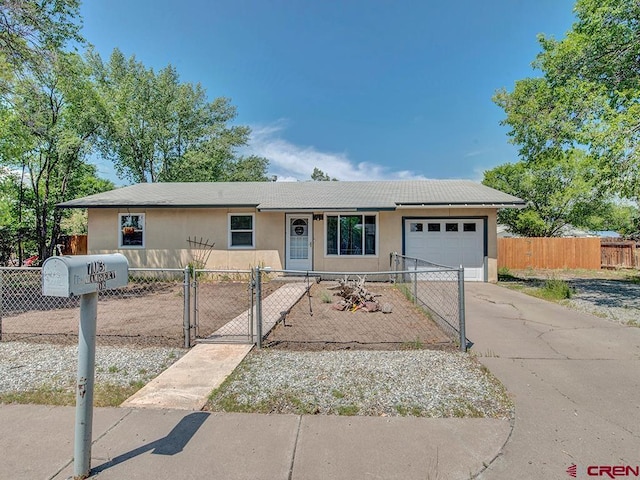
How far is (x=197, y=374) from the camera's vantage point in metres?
4.14

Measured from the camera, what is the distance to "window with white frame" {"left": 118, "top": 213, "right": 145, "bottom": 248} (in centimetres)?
1313

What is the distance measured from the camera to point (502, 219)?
24.1 m

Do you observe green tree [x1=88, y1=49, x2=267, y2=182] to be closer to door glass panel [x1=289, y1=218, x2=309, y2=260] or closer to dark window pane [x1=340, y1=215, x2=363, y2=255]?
door glass panel [x1=289, y1=218, x2=309, y2=260]

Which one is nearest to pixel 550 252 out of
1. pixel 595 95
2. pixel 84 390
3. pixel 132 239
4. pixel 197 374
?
pixel 595 95

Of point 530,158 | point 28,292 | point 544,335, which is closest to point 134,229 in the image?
point 28,292

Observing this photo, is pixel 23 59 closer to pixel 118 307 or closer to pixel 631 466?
pixel 118 307

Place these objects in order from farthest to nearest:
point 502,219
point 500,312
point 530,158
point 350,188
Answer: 1. point 502,219
2. point 350,188
3. point 530,158
4. point 500,312

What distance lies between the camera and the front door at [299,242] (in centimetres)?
1281

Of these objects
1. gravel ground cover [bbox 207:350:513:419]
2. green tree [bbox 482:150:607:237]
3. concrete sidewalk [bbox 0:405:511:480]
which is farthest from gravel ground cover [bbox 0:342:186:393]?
green tree [bbox 482:150:607:237]

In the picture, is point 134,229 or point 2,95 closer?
point 2,95

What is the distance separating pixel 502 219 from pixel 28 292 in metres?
26.1

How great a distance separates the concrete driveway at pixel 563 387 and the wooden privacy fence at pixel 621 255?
1589 cm

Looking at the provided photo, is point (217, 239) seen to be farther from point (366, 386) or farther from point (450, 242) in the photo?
point (366, 386)

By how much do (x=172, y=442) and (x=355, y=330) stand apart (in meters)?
3.80
